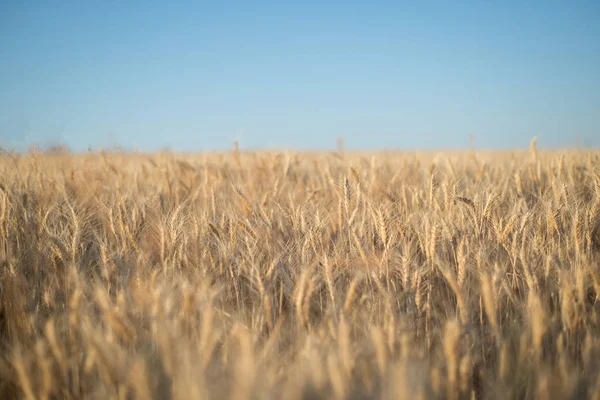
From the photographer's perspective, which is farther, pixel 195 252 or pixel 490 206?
pixel 490 206

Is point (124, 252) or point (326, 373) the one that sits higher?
point (124, 252)

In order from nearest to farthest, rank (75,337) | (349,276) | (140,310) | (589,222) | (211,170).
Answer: (75,337)
(140,310)
(349,276)
(589,222)
(211,170)

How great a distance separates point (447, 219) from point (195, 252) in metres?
1.19

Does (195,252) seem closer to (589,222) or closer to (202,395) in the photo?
(202,395)

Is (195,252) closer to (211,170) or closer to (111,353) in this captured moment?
(111,353)

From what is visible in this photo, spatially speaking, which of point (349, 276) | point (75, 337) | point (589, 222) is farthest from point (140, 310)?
point (589, 222)

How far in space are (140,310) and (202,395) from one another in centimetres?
67

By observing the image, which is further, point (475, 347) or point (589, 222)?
point (589, 222)

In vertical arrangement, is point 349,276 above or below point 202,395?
below

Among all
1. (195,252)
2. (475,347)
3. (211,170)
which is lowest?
(475,347)

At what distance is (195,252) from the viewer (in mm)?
1604

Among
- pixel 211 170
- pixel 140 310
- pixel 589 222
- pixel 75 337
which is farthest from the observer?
pixel 211 170

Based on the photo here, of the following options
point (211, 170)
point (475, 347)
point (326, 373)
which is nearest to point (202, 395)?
point (326, 373)

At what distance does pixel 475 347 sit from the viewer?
1.11m
